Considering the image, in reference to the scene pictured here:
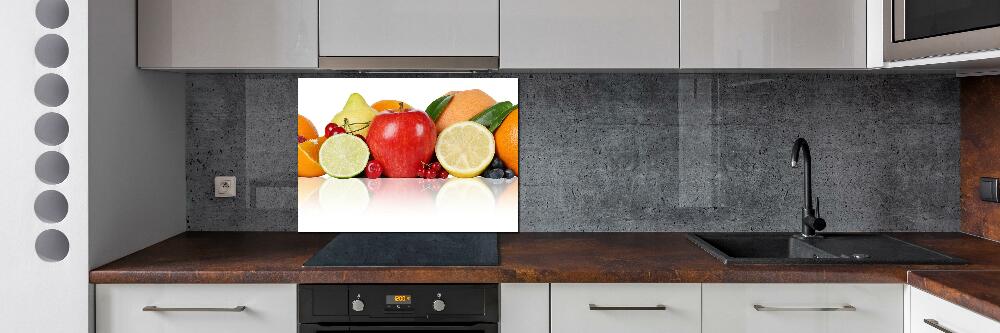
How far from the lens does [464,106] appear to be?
2.52 m

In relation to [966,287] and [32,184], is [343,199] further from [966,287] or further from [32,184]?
[966,287]

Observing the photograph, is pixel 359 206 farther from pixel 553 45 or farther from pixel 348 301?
pixel 553 45

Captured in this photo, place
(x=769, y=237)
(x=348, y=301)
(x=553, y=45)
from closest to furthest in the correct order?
1. (x=348, y=301)
2. (x=553, y=45)
3. (x=769, y=237)

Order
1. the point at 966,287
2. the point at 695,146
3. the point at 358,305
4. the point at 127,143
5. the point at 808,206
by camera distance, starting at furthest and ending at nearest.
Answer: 1. the point at 695,146
2. the point at 808,206
3. the point at 127,143
4. the point at 358,305
5. the point at 966,287

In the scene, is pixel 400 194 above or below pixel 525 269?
above

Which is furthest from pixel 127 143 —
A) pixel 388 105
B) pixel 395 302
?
pixel 395 302

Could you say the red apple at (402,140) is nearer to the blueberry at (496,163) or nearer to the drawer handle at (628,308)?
the blueberry at (496,163)

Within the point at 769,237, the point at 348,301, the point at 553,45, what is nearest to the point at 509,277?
the point at 348,301

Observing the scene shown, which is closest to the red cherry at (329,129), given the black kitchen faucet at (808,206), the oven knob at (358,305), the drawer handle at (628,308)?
the oven knob at (358,305)

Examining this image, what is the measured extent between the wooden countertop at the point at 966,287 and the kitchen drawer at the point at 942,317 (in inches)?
0.6

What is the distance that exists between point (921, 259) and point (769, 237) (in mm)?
522

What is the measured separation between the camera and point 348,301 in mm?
1854

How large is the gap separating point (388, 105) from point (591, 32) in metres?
0.77

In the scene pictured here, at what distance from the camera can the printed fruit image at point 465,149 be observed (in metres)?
2.53
